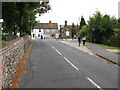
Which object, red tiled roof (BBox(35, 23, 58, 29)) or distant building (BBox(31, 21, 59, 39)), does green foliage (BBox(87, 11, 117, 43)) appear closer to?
distant building (BBox(31, 21, 59, 39))

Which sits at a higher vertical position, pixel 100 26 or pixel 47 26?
pixel 47 26

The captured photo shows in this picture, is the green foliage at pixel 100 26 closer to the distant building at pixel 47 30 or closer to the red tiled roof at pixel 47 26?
the distant building at pixel 47 30

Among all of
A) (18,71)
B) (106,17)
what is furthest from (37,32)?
(18,71)

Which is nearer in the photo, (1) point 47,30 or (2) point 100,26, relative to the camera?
(2) point 100,26

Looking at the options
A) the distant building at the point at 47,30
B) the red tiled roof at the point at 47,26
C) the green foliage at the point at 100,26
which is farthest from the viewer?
the red tiled roof at the point at 47,26

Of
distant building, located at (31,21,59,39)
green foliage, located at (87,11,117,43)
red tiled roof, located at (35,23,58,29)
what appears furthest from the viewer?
red tiled roof, located at (35,23,58,29)

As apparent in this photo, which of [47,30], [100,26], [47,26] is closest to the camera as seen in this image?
[100,26]

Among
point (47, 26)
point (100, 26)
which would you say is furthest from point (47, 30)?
point (100, 26)

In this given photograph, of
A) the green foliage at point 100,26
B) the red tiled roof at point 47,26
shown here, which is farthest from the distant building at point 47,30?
the green foliage at point 100,26

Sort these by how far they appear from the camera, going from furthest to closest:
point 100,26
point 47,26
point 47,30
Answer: point 47,26 → point 47,30 → point 100,26

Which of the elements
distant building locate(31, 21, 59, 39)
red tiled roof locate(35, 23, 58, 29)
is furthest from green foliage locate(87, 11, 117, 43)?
red tiled roof locate(35, 23, 58, 29)

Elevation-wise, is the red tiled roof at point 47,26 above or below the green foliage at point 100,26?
above

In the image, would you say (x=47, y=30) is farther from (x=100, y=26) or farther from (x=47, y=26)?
(x=100, y=26)

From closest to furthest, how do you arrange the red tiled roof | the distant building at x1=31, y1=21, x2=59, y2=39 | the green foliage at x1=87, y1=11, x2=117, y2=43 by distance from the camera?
1. the green foliage at x1=87, y1=11, x2=117, y2=43
2. the distant building at x1=31, y1=21, x2=59, y2=39
3. the red tiled roof
